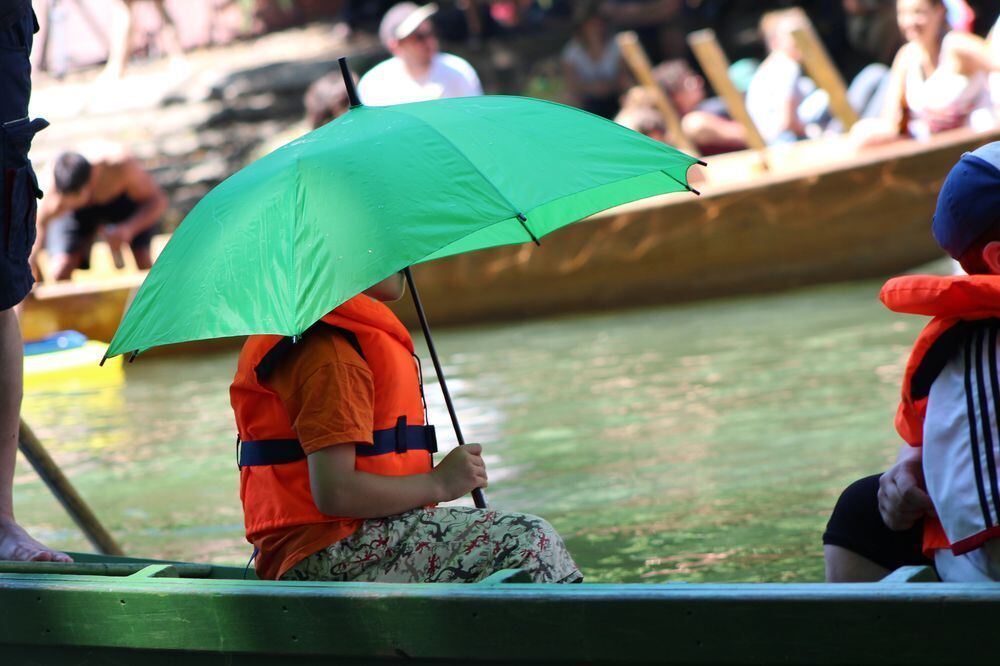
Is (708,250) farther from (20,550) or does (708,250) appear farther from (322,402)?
(322,402)

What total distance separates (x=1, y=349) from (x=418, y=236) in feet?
4.11

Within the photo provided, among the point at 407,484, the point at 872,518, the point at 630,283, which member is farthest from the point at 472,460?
the point at 630,283

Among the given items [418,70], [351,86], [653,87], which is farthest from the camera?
[653,87]

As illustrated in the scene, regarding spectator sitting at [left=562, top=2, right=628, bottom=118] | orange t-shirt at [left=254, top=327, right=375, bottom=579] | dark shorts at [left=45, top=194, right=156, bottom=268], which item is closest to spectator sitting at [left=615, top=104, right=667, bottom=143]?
spectator sitting at [left=562, top=2, right=628, bottom=118]

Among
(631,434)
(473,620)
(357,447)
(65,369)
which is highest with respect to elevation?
(357,447)

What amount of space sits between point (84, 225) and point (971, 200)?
331 inches

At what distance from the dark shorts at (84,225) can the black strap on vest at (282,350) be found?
7.52 meters

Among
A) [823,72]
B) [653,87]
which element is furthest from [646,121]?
[823,72]

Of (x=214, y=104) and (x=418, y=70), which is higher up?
(x=214, y=104)

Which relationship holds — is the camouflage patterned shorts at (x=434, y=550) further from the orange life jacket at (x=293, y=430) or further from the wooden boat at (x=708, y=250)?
the wooden boat at (x=708, y=250)

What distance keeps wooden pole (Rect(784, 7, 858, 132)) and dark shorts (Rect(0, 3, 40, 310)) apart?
6482 mm

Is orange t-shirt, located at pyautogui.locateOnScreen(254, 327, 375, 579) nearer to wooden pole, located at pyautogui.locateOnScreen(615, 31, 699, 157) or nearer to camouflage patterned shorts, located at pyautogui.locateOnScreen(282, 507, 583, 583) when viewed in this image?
camouflage patterned shorts, located at pyautogui.locateOnScreen(282, 507, 583, 583)

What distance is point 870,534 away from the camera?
91.1 inches

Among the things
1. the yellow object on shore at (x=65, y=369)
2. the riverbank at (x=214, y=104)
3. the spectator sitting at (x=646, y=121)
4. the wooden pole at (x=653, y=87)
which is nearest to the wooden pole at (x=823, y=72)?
the spectator sitting at (x=646, y=121)
